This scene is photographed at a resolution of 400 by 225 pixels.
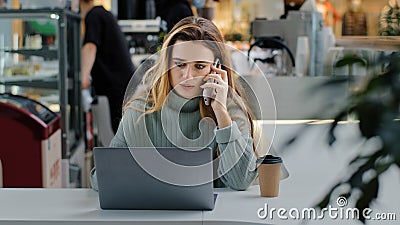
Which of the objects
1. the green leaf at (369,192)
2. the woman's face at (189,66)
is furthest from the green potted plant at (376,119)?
the woman's face at (189,66)

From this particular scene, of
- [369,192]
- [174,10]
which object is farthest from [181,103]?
[174,10]

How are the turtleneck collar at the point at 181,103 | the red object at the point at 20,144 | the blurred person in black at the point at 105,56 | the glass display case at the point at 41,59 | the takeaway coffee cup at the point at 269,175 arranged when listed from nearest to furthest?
the takeaway coffee cup at the point at 269,175
the turtleneck collar at the point at 181,103
the red object at the point at 20,144
the glass display case at the point at 41,59
the blurred person in black at the point at 105,56

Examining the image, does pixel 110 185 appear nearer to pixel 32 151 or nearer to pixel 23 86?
pixel 32 151

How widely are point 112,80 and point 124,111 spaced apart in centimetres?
320

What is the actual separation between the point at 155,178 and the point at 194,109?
1.66 feet

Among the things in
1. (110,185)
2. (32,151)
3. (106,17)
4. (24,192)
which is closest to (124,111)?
Answer: (24,192)

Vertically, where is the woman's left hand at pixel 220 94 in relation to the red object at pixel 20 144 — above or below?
above

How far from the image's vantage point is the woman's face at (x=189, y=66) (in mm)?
1891

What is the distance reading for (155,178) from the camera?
1.60 meters

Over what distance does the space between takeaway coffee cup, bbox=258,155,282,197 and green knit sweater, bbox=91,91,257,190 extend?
10cm

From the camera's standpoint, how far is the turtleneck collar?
1.99 meters

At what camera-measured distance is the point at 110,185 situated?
5.36ft

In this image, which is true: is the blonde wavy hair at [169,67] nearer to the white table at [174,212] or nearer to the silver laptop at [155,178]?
the white table at [174,212]

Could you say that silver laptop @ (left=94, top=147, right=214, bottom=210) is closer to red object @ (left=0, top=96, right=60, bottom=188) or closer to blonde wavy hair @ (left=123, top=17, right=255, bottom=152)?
blonde wavy hair @ (left=123, top=17, right=255, bottom=152)
